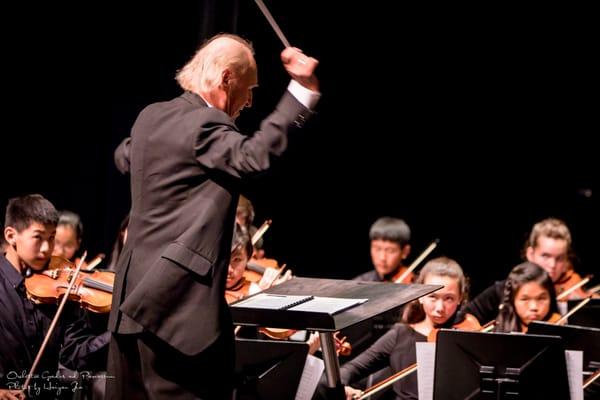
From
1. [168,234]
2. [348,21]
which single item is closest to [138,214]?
[168,234]

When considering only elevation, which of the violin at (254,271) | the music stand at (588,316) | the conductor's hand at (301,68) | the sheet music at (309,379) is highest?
the conductor's hand at (301,68)

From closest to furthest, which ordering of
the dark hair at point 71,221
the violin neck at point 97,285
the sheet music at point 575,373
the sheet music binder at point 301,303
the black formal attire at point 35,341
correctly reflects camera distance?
the sheet music binder at point 301,303, the sheet music at point 575,373, the black formal attire at point 35,341, the violin neck at point 97,285, the dark hair at point 71,221

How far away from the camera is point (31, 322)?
2756mm

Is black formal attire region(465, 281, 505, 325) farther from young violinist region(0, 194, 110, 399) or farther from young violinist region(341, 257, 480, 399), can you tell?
young violinist region(0, 194, 110, 399)

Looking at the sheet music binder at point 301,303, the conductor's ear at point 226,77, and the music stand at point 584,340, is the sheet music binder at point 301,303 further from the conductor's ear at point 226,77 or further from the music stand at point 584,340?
the music stand at point 584,340

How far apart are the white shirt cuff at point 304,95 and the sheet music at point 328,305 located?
1.36 feet

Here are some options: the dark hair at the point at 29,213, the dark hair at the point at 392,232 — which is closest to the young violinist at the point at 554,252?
the dark hair at the point at 392,232

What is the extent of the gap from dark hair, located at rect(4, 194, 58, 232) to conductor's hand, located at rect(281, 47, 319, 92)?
4.69ft

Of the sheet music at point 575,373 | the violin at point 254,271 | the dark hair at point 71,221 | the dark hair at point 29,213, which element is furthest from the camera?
the dark hair at point 71,221

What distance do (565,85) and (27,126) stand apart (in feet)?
10.9

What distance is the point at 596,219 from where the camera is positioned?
557 centimetres

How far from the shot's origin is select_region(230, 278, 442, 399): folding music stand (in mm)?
1691

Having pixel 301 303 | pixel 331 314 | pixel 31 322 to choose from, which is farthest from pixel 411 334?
pixel 331 314

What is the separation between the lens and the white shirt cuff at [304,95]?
65.2 inches
